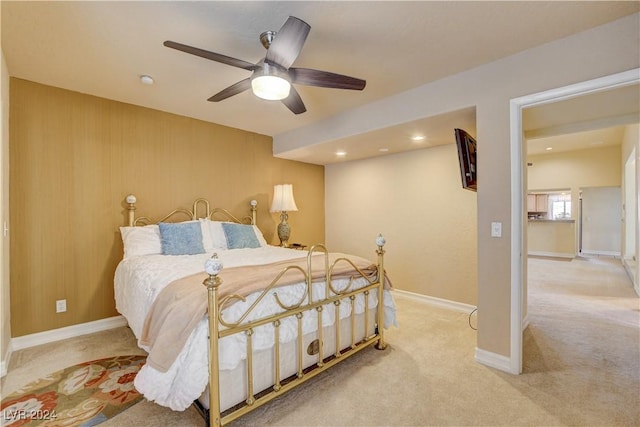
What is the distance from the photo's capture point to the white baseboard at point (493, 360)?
7.38 ft

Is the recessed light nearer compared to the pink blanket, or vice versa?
the pink blanket

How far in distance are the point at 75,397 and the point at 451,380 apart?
2631mm

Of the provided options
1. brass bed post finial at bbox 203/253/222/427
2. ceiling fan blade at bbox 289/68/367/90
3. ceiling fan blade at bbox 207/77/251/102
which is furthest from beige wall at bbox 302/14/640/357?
brass bed post finial at bbox 203/253/222/427

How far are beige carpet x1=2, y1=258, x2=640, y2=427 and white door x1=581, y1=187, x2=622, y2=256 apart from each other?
19.4ft

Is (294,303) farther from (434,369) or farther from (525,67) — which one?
(525,67)

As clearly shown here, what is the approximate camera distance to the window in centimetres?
995

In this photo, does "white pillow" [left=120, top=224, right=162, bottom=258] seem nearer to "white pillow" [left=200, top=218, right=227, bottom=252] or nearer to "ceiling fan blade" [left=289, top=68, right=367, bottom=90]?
"white pillow" [left=200, top=218, right=227, bottom=252]

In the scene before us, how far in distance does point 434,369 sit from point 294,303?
1292 millimetres

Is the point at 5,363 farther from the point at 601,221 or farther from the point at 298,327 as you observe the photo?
the point at 601,221

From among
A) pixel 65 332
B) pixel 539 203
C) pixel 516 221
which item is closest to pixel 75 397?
pixel 65 332

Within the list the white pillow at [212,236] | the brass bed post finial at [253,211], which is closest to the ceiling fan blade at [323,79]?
the white pillow at [212,236]

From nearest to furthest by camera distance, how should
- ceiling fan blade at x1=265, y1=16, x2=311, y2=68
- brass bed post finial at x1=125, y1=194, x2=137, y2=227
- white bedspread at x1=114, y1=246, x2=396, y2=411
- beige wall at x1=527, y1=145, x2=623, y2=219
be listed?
white bedspread at x1=114, y1=246, x2=396, y2=411, ceiling fan blade at x1=265, y1=16, x2=311, y2=68, brass bed post finial at x1=125, y1=194, x2=137, y2=227, beige wall at x1=527, y1=145, x2=623, y2=219

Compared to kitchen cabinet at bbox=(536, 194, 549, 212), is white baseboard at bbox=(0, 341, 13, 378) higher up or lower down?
lower down

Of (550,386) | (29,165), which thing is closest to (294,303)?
(550,386)
